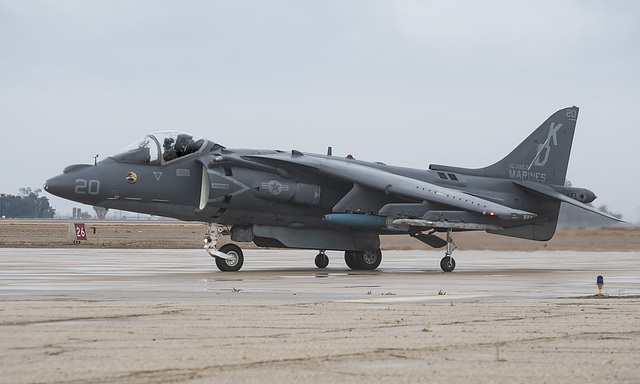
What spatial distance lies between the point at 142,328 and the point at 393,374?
3.12m

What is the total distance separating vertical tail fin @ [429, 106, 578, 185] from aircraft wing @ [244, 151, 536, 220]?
2.53 m

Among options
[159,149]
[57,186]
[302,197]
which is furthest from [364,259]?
[57,186]

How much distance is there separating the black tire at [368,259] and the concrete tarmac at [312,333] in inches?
282

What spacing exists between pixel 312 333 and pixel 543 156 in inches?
690

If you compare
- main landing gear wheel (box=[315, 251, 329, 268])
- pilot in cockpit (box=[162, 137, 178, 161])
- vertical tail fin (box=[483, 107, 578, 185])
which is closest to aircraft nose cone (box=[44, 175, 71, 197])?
pilot in cockpit (box=[162, 137, 178, 161])

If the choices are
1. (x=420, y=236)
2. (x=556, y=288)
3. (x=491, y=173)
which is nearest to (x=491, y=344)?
(x=556, y=288)

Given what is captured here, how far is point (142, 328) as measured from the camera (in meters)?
7.94

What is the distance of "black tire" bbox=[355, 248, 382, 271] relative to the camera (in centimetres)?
2198

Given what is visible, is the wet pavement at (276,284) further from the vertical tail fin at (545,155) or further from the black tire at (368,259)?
the vertical tail fin at (545,155)

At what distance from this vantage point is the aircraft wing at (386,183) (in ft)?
68.1

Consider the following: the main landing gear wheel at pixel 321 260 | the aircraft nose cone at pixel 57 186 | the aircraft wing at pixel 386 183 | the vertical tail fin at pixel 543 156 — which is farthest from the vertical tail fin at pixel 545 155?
the aircraft nose cone at pixel 57 186

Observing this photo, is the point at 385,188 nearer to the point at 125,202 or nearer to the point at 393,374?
the point at 125,202

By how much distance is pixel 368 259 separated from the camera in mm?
22000

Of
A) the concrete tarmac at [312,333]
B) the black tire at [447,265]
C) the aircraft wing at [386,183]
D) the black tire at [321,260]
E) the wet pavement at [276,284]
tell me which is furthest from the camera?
the black tire at [321,260]
